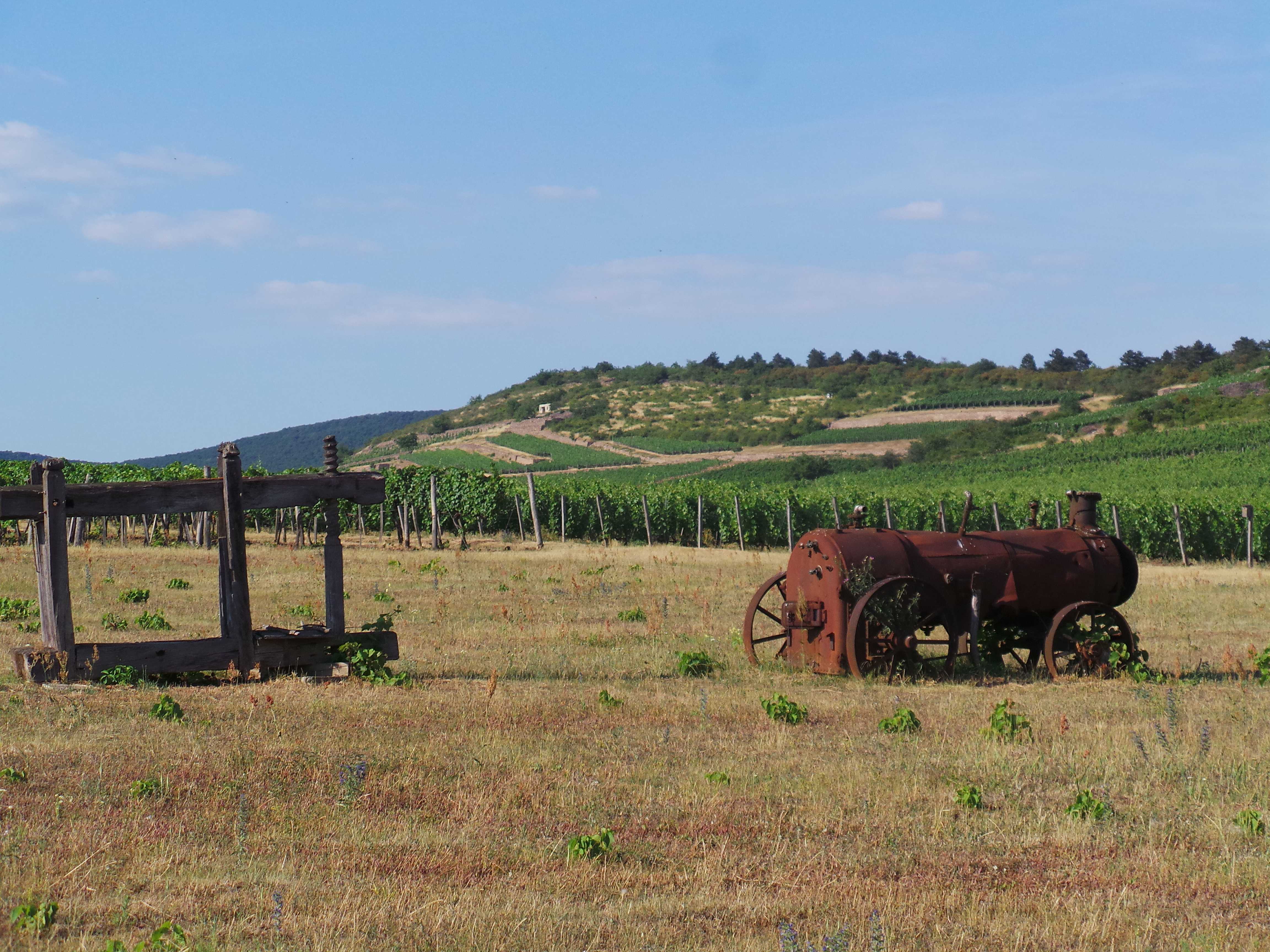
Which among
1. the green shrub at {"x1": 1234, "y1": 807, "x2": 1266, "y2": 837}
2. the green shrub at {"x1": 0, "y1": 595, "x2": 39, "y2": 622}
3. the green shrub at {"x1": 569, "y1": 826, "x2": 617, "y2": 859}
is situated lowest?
the green shrub at {"x1": 1234, "y1": 807, "x2": 1266, "y2": 837}

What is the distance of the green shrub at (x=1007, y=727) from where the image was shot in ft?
31.0

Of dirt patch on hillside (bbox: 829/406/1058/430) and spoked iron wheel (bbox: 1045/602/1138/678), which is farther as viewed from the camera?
dirt patch on hillside (bbox: 829/406/1058/430)

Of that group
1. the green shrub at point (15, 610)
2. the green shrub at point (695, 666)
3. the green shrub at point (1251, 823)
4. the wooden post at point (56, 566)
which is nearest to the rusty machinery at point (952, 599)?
the green shrub at point (695, 666)

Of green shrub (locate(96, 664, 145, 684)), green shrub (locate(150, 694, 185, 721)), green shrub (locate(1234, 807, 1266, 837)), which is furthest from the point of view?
green shrub (locate(96, 664, 145, 684))

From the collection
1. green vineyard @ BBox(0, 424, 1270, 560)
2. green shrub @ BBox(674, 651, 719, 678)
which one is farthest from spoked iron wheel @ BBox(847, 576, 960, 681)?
green vineyard @ BBox(0, 424, 1270, 560)

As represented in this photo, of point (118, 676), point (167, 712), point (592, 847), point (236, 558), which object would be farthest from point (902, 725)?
point (118, 676)

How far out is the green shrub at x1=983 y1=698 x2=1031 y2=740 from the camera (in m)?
9.46

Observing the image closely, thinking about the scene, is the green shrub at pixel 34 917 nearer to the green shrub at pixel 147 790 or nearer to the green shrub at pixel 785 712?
the green shrub at pixel 147 790

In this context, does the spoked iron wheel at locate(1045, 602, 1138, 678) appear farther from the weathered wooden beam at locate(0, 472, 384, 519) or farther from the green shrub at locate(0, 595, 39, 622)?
the green shrub at locate(0, 595, 39, 622)

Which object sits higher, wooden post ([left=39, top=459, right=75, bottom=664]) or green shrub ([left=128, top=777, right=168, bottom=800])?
wooden post ([left=39, top=459, right=75, bottom=664])

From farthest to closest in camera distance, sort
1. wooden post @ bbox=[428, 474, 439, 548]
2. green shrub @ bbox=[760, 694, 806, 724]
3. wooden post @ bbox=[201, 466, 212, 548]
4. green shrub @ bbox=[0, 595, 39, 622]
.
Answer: wooden post @ bbox=[428, 474, 439, 548] → wooden post @ bbox=[201, 466, 212, 548] → green shrub @ bbox=[0, 595, 39, 622] → green shrub @ bbox=[760, 694, 806, 724]

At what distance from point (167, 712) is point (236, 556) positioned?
278cm

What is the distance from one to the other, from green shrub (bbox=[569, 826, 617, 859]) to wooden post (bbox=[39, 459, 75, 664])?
23.2ft

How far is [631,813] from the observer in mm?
7332
